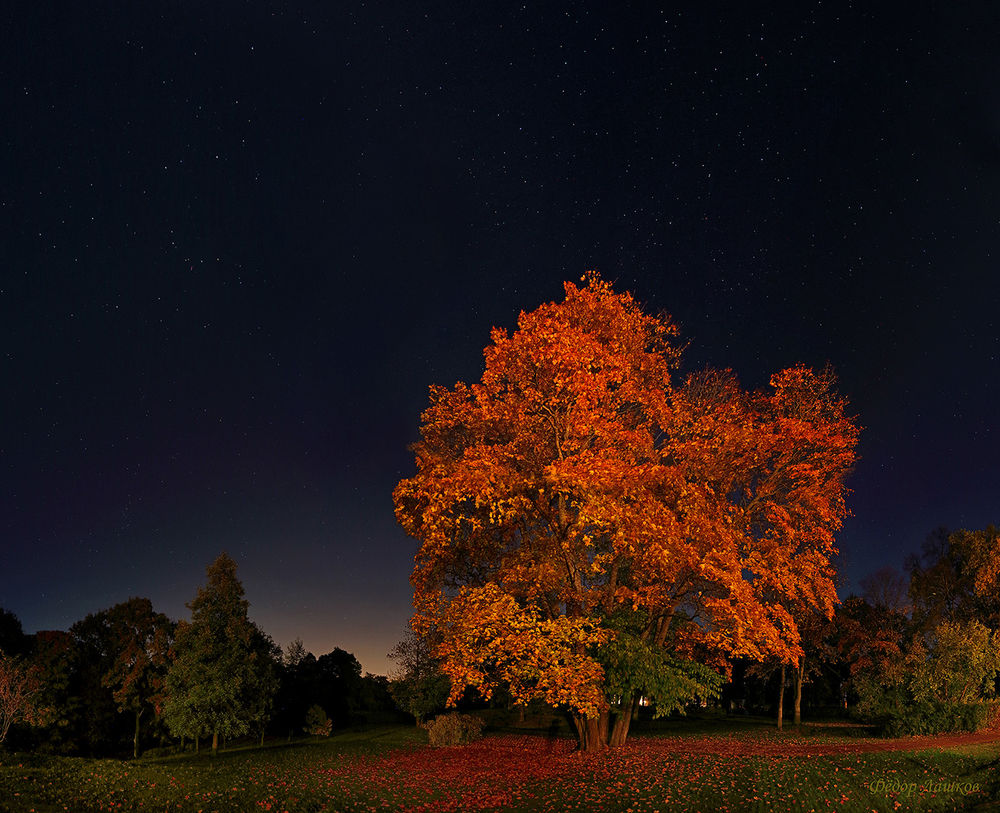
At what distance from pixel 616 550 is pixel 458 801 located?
27.3ft

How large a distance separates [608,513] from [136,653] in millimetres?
50015

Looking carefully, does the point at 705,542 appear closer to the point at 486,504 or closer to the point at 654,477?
the point at 654,477

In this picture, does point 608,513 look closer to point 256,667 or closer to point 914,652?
point 914,652

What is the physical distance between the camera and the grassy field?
14391 mm

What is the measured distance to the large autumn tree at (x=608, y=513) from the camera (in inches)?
750

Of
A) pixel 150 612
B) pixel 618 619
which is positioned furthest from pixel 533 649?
pixel 150 612

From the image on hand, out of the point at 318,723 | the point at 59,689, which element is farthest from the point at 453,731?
the point at 59,689

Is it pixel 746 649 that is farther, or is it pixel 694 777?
pixel 746 649

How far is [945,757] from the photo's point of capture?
2072 cm

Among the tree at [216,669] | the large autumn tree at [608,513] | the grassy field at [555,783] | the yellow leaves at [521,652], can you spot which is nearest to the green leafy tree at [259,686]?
the tree at [216,669]

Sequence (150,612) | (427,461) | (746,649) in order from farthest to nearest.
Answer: (150,612)
(427,461)
(746,649)

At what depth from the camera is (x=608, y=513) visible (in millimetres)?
18672

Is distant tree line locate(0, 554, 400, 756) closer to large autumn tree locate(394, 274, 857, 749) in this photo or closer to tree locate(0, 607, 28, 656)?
tree locate(0, 607, 28, 656)

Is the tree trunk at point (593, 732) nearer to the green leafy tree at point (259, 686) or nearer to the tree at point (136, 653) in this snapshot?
the green leafy tree at point (259, 686)
